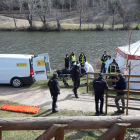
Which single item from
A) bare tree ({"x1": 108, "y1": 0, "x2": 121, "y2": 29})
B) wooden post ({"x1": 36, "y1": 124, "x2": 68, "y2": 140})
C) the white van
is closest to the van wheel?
the white van

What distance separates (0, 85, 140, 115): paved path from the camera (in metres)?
8.41

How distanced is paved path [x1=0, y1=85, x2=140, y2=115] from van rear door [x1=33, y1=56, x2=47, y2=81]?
82cm

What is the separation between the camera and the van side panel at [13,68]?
1096 centimetres

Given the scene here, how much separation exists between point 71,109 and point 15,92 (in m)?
4.07

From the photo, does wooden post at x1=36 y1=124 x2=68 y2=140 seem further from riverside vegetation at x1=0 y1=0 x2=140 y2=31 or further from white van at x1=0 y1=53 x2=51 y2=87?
riverside vegetation at x1=0 y1=0 x2=140 y2=31

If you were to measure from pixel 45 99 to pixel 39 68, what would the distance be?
Answer: 2194mm

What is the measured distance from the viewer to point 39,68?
1086 cm

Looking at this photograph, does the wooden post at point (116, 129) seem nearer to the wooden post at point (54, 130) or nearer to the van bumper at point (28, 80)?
the wooden post at point (54, 130)

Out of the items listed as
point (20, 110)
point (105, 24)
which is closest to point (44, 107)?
point (20, 110)

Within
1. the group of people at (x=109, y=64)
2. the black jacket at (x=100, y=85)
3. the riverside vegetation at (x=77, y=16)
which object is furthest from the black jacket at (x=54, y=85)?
the riverside vegetation at (x=77, y=16)

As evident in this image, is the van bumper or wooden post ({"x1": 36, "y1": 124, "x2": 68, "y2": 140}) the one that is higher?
wooden post ({"x1": 36, "y1": 124, "x2": 68, "y2": 140})

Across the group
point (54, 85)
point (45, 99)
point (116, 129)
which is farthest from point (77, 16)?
point (116, 129)

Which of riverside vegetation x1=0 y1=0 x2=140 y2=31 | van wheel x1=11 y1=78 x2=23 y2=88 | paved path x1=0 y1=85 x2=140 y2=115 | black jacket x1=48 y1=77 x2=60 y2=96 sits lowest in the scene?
paved path x1=0 y1=85 x2=140 y2=115

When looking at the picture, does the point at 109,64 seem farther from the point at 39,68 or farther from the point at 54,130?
the point at 54,130
